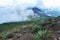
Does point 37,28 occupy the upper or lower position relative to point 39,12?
lower

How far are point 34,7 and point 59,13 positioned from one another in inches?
30.9

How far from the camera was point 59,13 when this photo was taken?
5180 millimetres

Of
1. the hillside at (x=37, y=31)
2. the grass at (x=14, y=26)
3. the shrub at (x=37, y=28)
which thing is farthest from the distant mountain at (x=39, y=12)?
the shrub at (x=37, y=28)

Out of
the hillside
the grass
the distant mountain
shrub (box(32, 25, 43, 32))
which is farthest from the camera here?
the grass

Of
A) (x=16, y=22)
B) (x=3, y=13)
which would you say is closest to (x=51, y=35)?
(x=16, y=22)

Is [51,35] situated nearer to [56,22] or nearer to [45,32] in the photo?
[45,32]

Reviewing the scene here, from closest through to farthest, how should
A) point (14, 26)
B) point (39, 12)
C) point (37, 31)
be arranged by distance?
A: point (37, 31) < point (39, 12) < point (14, 26)

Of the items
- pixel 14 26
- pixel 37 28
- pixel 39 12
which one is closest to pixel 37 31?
pixel 37 28

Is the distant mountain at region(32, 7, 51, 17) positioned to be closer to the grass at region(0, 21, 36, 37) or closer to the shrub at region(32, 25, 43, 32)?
the grass at region(0, 21, 36, 37)

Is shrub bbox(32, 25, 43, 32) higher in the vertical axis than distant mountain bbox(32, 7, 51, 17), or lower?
lower

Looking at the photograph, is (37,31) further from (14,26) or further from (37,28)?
(14,26)

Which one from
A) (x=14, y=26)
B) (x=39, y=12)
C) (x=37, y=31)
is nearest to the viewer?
(x=37, y=31)

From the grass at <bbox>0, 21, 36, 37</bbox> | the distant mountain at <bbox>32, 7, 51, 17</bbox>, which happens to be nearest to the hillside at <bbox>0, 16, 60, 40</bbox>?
the grass at <bbox>0, 21, 36, 37</bbox>

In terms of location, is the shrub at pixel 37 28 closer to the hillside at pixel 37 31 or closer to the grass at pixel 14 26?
the hillside at pixel 37 31
